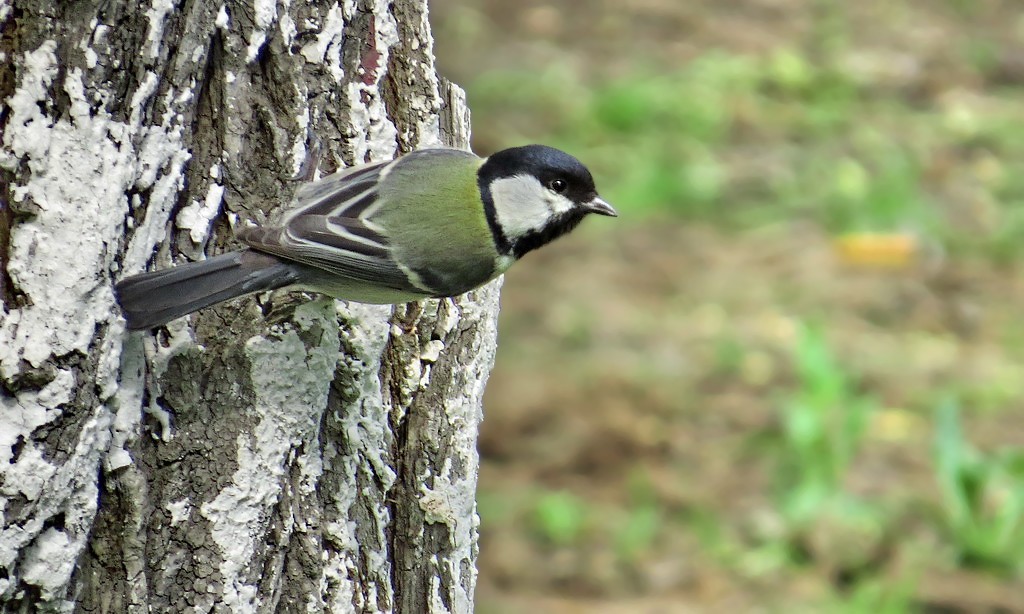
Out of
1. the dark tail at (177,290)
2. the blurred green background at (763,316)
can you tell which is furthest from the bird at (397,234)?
the blurred green background at (763,316)

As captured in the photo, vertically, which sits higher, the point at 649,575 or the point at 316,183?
the point at 316,183

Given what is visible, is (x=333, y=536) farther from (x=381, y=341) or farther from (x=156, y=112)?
(x=156, y=112)

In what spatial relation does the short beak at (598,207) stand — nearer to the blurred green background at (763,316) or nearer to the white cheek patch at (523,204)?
the white cheek patch at (523,204)

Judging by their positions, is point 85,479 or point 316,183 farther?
point 316,183

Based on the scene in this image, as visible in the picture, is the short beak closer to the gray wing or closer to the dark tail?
the gray wing

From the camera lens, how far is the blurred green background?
4664 millimetres

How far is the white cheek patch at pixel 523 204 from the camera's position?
2836mm

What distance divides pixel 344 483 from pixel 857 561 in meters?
2.61

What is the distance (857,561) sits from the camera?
460 cm

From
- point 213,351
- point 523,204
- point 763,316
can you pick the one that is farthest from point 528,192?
point 763,316

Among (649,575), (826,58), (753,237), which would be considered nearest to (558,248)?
(753,237)

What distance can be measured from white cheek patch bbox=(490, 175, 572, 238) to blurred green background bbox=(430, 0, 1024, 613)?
Result: 201 centimetres

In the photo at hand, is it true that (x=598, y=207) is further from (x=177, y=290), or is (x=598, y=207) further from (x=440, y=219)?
(x=177, y=290)

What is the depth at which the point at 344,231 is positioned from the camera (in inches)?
102
